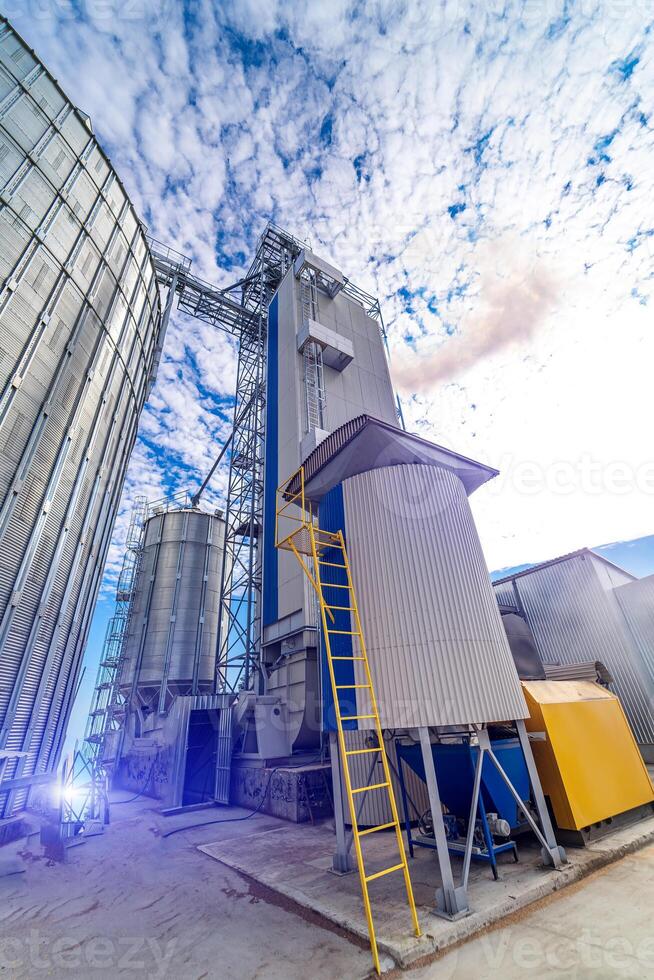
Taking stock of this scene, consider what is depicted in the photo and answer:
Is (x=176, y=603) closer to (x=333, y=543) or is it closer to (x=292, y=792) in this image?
(x=292, y=792)

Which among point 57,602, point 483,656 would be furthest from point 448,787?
point 57,602

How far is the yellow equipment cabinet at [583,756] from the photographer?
8188 millimetres

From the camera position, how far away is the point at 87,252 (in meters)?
13.3

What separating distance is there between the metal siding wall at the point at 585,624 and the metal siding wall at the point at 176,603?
17.7m

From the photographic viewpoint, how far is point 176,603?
2442 cm

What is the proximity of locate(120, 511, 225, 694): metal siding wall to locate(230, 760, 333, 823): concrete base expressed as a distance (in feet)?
33.5

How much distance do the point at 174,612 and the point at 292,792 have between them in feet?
46.5

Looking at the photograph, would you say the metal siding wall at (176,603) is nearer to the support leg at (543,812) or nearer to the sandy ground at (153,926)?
the sandy ground at (153,926)

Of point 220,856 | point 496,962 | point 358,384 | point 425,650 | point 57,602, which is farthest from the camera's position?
point 358,384

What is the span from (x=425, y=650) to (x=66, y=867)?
887 cm

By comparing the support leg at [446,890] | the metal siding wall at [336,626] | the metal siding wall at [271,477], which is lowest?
the support leg at [446,890]

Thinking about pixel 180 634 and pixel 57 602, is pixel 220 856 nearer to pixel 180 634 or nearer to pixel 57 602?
pixel 57 602

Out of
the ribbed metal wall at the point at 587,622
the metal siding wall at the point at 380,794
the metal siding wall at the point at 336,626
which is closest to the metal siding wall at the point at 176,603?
the metal siding wall at the point at 380,794

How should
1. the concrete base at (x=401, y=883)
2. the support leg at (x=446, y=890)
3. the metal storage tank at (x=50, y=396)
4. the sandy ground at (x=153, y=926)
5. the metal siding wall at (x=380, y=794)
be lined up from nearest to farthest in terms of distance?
1. the sandy ground at (x=153, y=926)
2. the concrete base at (x=401, y=883)
3. the support leg at (x=446, y=890)
4. the metal storage tank at (x=50, y=396)
5. the metal siding wall at (x=380, y=794)
